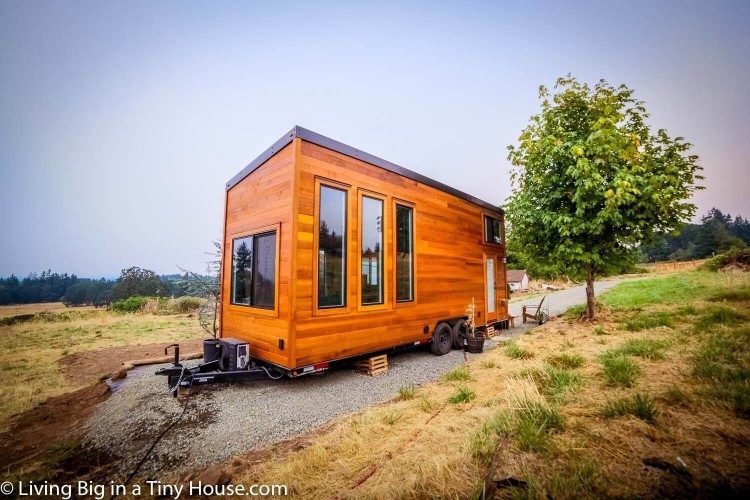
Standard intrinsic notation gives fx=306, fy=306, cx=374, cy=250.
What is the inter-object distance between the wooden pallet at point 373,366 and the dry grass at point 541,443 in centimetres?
164

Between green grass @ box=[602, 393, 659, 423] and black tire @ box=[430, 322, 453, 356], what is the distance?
462 centimetres

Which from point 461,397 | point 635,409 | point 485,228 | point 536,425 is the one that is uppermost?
point 485,228

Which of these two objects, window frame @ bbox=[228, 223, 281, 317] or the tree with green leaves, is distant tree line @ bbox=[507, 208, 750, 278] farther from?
window frame @ bbox=[228, 223, 281, 317]

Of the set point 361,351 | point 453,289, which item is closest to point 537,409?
point 361,351

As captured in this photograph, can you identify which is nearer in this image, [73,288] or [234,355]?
[234,355]

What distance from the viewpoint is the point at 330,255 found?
5469 millimetres

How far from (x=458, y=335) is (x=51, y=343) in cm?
1541

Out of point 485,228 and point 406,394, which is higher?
point 485,228

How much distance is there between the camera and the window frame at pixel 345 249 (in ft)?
16.8

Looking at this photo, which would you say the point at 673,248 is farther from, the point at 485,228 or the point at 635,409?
the point at 635,409

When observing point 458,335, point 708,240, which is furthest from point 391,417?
point 708,240

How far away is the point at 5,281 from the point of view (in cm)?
8550

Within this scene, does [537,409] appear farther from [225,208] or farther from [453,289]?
[225,208]

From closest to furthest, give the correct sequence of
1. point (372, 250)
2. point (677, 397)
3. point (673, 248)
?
point (677, 397), point (372, 250), point (673, 248)
